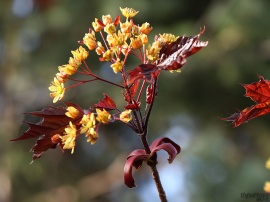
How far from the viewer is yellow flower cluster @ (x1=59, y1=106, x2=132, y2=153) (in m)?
0.56

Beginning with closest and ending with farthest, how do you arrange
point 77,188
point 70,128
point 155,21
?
1. point 70,128
2. point 155,21
3. point 77,188

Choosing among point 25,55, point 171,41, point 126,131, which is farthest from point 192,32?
point 171,41

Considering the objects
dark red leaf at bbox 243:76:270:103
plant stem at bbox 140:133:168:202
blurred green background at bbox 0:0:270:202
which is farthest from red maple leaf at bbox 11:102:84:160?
blurred green background at bbox 0:0:270:202

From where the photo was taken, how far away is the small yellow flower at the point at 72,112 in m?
0.59

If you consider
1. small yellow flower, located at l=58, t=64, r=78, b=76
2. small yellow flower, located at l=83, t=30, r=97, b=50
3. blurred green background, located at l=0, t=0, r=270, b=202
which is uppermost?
blurred green background, located at l=0, t=0, r=270, b=202

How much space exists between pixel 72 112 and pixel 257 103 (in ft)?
0.68

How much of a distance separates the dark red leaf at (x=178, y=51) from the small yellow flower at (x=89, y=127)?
0.29 feet

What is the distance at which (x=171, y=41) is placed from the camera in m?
0.61

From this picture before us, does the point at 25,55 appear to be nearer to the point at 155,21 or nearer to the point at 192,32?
the point at 155,21

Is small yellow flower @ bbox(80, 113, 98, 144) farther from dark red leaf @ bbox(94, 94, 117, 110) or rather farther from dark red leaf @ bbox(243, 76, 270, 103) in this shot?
dark red leaf @ bbox(243, 76, 270, 103)

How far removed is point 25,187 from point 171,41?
4.55 metres

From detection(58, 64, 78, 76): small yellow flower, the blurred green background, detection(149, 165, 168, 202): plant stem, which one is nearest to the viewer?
detection(149, 165, 168, 202): plant stem

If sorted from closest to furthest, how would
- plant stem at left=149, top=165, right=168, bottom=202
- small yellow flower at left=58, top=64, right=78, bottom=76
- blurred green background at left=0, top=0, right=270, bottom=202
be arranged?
plant stem at left=149, top=165, right=168, bottom=202 → small yellow flower at left=58, top=64, right=78, bottom=76 → blurred green background at left=0, top=0, right=270, bottom=202

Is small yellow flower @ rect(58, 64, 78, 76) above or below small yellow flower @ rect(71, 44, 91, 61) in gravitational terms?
below
